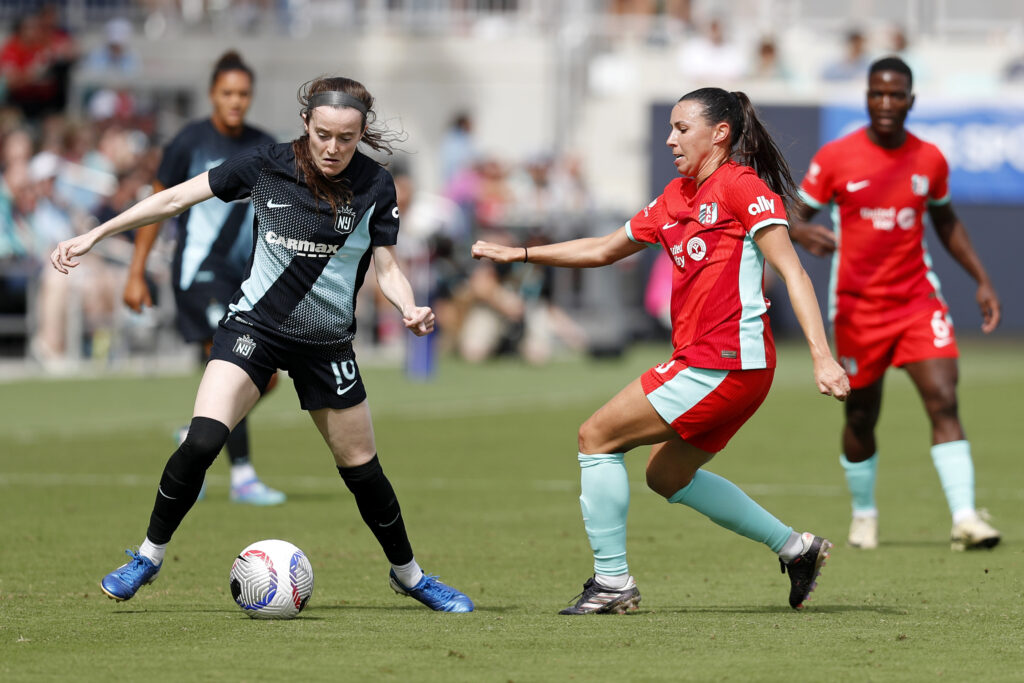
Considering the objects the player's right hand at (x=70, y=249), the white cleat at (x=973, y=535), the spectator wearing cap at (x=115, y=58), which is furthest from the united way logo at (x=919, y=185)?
the spectator wearing cap at (x=115, y=58)

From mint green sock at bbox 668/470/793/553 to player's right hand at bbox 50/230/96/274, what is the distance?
2.50 meters

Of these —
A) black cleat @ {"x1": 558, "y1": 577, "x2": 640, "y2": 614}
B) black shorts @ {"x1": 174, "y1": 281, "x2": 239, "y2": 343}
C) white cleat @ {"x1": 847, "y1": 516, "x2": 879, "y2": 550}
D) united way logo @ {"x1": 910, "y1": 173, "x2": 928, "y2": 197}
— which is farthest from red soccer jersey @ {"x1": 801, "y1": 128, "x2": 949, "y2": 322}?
black shorts @ {"x1": 174, "y1": 281, "x2": 239, "y2": 343}

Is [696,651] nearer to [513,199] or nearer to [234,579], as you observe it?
[234,579]

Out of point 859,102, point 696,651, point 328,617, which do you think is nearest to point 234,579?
point 328,617

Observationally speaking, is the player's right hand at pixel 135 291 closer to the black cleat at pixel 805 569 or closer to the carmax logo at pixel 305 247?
the carmax logo at pixel 305 247

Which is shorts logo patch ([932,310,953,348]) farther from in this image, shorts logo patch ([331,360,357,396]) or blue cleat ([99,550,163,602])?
blue cleat ([99,550,163,602])

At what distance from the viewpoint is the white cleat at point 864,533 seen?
881 centimetres

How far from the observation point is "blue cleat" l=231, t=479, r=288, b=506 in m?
10.1

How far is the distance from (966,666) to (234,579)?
278 cm

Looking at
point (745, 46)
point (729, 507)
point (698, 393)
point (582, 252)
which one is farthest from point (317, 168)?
point (745, 46)

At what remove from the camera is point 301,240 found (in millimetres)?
6582

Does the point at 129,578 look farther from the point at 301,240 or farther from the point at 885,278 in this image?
the point at 885,278

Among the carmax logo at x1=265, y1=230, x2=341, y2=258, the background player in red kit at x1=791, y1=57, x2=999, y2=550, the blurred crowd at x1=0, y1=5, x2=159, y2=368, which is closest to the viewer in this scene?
the carmax logo at x1=265, y1=230, x2=341, y2=258

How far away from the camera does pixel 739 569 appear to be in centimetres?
805
